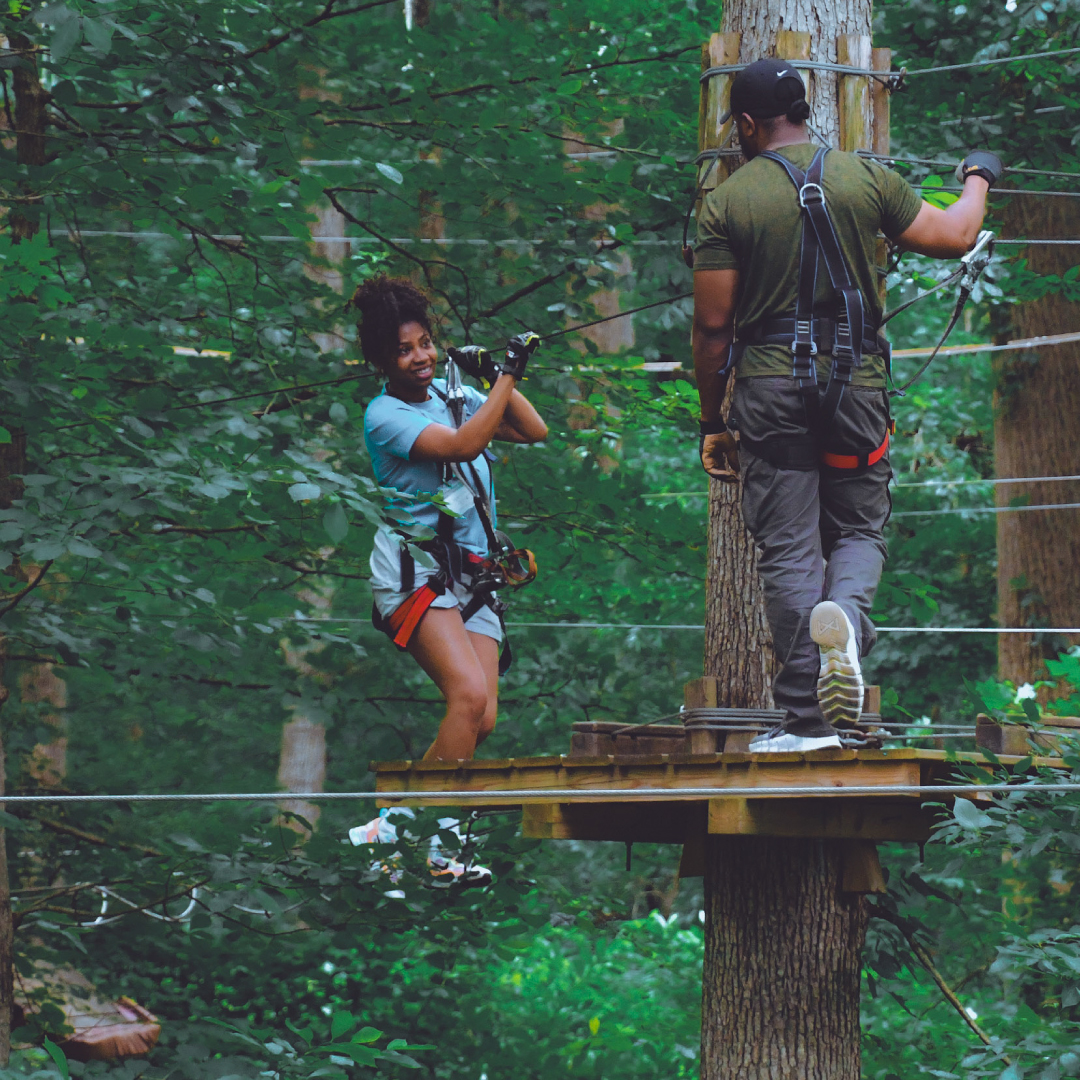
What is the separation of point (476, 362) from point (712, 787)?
1414mm

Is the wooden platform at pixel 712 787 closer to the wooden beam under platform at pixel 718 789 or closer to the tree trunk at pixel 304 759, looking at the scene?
the wooden beam under platform at pixel 718 789

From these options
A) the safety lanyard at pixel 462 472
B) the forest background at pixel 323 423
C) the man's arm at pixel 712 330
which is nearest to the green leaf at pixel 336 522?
the forest background at pixel 323 423

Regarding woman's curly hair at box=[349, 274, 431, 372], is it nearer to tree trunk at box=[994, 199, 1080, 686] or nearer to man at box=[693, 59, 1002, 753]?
man at box=[693, 59, 1002, 753]

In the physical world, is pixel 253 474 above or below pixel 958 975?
above

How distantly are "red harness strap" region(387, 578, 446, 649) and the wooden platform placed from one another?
15.0 inches

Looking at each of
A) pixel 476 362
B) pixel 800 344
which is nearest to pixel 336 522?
pixel 476 362

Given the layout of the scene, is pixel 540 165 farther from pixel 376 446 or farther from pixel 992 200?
pixel 992 200

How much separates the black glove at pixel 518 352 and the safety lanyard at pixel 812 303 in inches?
A: 29.0

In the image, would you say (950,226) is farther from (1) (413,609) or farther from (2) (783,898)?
(2) (783,898)

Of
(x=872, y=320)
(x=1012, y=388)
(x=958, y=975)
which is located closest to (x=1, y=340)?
(x=872, y=320)

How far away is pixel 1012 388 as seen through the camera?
980 cm

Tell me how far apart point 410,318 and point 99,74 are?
5.13 feet

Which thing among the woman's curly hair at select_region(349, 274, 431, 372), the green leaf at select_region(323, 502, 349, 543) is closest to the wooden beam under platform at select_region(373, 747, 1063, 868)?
the green leaf at select_region(323, 502, 349, 543)

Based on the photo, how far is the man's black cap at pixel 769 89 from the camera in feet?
12.3
